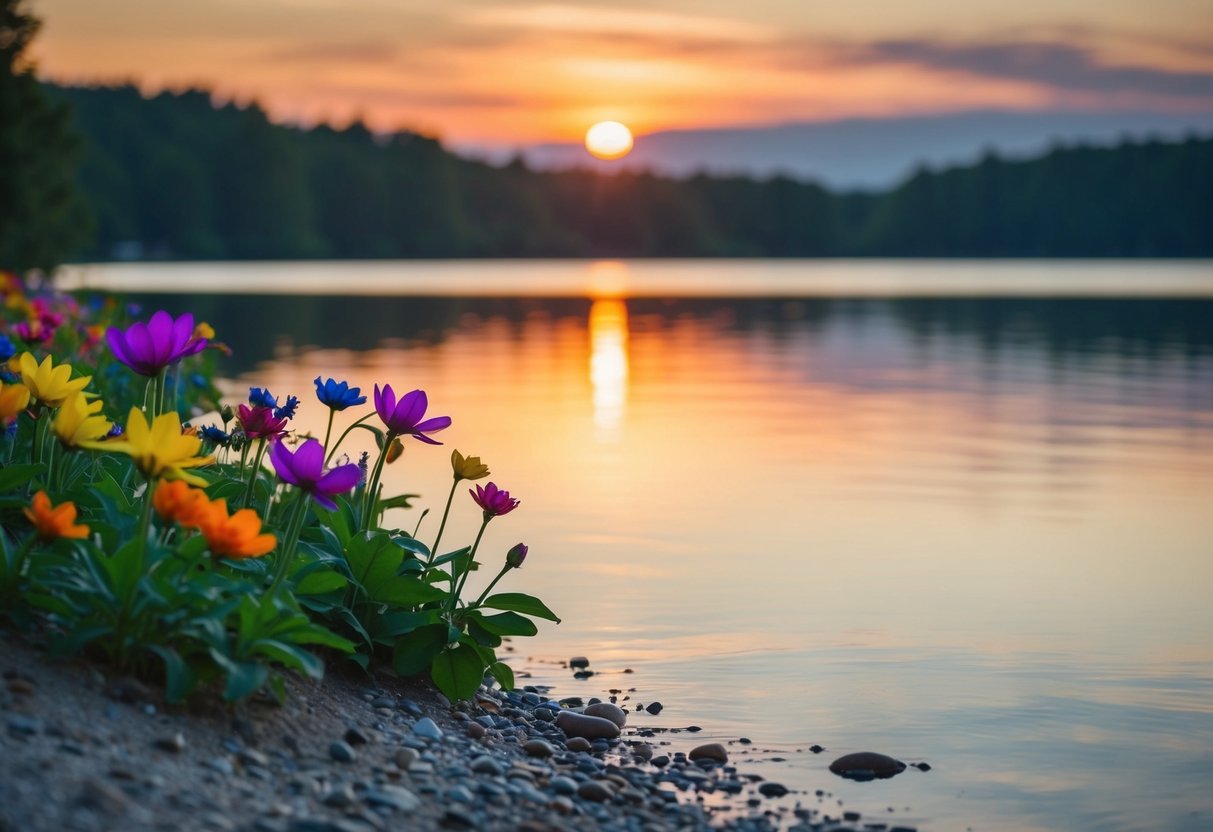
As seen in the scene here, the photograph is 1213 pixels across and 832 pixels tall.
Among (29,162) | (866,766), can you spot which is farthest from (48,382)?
(29,162)

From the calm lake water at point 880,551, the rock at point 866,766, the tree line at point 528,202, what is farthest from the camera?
the tree line at point 528,202

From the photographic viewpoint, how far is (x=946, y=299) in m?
53.7

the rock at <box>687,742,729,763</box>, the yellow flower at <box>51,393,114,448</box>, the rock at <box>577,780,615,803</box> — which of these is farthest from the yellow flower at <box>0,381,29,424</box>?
the rock at <box>687,742,729,763</box>

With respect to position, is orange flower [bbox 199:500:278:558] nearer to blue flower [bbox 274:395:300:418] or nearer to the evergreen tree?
blue flower [bbox 274:395:300:418]

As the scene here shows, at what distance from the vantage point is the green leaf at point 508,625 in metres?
5.46

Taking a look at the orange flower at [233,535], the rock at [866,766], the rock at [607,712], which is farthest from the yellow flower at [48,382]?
the rock at [866,766]

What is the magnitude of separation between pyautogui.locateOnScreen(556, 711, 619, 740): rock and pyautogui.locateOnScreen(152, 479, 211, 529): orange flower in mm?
1965

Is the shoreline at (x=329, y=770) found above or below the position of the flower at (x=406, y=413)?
below

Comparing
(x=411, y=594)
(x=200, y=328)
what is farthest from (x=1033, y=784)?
(x=200, y=328)

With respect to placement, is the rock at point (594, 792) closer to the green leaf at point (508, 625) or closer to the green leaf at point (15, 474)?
the green leaf at point (508, 625)

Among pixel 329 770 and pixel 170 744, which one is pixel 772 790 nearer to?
pixel 329 770

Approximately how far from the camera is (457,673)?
5.34 m

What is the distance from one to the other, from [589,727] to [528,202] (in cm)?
15015

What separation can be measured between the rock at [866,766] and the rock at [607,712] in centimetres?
84
